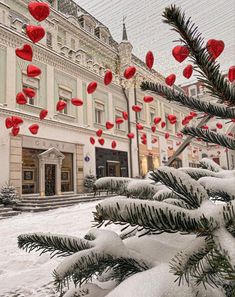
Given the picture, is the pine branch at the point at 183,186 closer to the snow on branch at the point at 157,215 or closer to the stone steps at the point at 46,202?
the snow on branch at the point at 157,215

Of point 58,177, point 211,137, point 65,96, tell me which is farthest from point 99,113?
point 211,137

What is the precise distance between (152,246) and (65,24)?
18.1 meters

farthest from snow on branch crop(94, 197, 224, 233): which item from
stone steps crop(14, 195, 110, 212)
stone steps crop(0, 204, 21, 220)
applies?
stone steps crop(0, 204, 21, 220)

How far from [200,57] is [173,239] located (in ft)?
2.03

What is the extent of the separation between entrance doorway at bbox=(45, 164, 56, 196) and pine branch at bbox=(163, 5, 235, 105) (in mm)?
13836

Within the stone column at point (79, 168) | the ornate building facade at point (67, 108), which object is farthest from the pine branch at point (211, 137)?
the stone column at point (79, 168)

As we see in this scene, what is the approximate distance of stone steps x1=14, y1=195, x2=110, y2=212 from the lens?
36.2 ft

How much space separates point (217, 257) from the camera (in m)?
0.51

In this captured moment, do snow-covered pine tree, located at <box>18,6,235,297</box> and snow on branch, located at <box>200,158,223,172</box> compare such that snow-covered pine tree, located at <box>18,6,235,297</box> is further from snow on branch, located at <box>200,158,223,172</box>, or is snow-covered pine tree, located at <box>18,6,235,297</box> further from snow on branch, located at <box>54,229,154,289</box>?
snow on branch, located at <box>200,158,223,172</box>

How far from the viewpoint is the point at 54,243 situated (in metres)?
0.82

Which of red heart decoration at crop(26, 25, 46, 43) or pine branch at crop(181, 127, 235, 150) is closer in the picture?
pine branch at crop(181, 127, 235, 150)

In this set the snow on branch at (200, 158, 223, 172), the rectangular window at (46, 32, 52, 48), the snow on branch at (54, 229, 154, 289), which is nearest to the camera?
the snow on branch at (54, 229, 154, 289)

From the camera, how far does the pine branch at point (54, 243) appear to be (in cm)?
81

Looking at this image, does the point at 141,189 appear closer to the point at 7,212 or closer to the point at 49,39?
the point at 7,212
